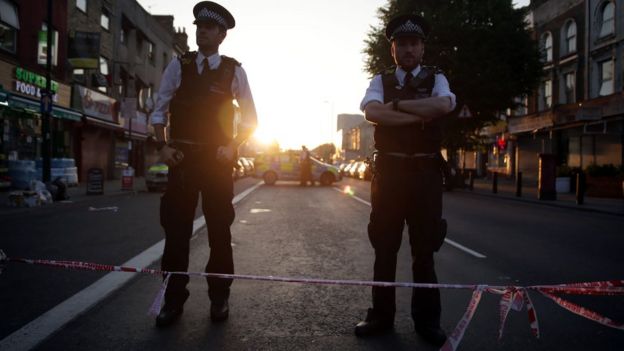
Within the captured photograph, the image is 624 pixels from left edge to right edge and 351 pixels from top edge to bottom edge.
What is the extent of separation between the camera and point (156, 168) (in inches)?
760

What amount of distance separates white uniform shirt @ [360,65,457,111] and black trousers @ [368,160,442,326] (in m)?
0.41

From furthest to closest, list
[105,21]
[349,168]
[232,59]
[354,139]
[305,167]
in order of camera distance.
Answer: [354,139] → [349,168] → [105,21] → [305,167] → [232,59]

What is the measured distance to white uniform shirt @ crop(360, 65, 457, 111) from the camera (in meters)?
3.09

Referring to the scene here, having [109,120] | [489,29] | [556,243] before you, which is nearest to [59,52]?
[109,120]

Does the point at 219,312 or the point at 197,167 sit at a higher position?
the point at 197,167

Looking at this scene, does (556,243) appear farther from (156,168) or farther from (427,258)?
(156,168)

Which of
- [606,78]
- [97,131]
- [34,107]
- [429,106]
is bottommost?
[429,106]

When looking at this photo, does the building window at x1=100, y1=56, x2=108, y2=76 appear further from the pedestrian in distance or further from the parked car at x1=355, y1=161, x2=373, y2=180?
the parked car at x1=355, y1=161, x2=373, y2=180

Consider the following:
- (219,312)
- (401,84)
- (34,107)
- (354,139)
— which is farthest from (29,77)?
(354,139)

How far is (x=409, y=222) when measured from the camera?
10.5 feet

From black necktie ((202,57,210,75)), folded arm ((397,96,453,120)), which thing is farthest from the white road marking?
black necktie ((202,57,210,75))

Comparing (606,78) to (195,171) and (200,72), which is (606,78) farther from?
(195,171)

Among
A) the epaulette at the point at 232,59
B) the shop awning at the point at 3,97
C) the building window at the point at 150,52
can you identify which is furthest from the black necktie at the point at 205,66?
the building window at the point at 150,52

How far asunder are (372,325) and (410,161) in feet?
3.41
